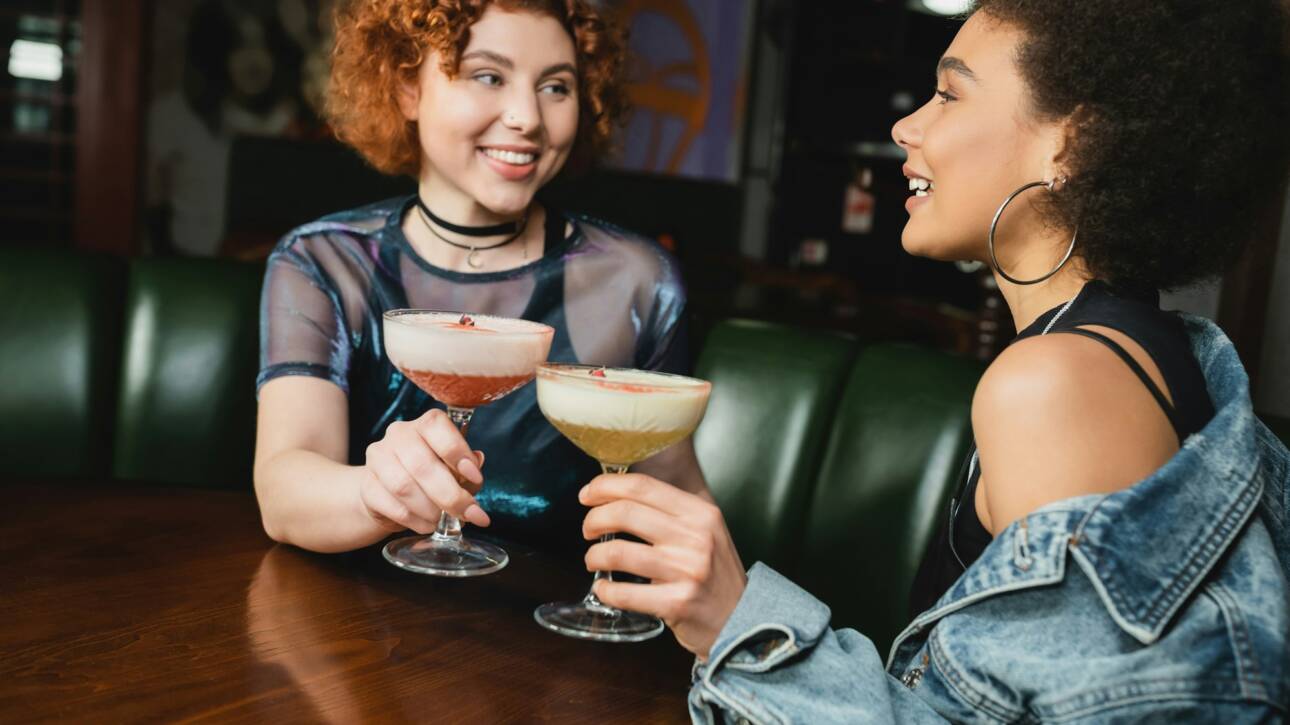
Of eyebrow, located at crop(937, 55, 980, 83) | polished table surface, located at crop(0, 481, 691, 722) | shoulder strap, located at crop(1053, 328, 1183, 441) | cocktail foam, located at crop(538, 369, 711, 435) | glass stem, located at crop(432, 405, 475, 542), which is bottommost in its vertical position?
polished table surface, located at crop(0, 481, 691, 722)

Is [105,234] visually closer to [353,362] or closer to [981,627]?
[353,362]

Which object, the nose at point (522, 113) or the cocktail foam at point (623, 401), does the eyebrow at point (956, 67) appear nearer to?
the cocktail foam at point (623, 401)

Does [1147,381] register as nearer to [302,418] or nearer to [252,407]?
[302,418]

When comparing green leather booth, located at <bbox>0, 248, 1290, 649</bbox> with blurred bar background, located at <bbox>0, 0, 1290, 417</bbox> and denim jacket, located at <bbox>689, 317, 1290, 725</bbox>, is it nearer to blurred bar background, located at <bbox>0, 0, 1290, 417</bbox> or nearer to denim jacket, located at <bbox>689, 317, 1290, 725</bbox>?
denim jacket, located at <bbox>689, 317, 1290, 725</bbox>

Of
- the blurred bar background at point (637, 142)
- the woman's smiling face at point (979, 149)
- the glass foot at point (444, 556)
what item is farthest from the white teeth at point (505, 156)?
the blurred bar background at point (637, 142)

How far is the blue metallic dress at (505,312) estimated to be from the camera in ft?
6.09

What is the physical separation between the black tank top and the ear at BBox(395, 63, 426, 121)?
3.88ft

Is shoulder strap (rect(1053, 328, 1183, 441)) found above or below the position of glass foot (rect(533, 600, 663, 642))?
above

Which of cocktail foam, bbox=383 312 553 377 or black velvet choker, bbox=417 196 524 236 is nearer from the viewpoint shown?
cocktail foam, bbox=383 312 553 377

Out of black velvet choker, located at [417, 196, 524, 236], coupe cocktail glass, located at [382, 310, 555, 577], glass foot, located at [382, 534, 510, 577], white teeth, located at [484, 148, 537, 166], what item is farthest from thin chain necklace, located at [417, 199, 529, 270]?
glass foot, located at [382, 534, 510, 577]

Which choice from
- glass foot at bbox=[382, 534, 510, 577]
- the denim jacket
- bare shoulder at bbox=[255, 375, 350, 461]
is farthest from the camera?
bare shoulder at bbox=[255, 375, 350, 461]

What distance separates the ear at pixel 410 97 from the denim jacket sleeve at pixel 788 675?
1.26 metres

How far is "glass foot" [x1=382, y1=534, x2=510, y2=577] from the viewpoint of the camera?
4.51 ft

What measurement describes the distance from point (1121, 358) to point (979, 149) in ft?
1.05
